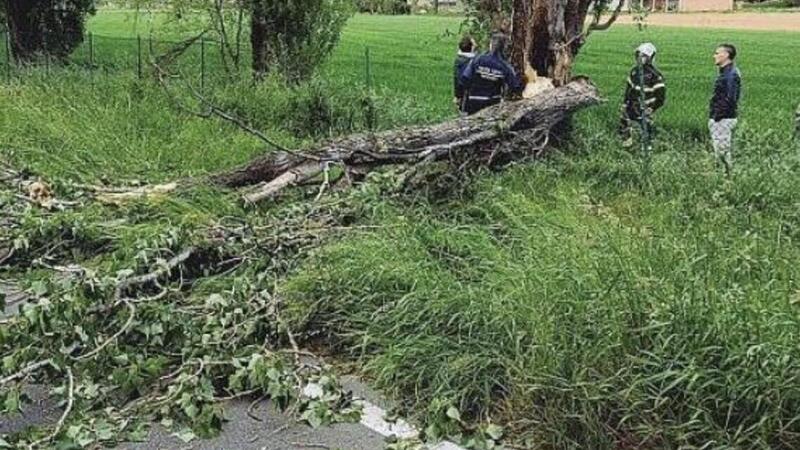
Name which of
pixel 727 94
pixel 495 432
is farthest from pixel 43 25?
pixel 495 432

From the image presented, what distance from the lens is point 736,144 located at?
1071 cm

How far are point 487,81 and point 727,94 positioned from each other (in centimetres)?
268

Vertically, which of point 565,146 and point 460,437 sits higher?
point 565,146

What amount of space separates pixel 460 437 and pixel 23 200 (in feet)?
14.4

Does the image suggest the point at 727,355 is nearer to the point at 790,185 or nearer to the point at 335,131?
the point at 790,185

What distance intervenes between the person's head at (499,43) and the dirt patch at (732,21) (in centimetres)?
4729

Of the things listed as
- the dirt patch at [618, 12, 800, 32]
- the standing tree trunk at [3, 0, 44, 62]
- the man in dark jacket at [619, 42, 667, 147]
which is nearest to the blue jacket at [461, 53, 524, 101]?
the man in dark jacket at [619, 42, 667, 147]

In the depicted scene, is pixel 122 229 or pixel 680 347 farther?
pixel 122 229

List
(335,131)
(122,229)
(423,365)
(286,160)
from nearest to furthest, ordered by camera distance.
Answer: (423,365) < (122,229) < (286,160) < (335,131)

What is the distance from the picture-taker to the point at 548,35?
432 inches

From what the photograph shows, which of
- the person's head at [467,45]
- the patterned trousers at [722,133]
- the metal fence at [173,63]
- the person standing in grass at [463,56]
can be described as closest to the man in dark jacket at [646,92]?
the patterned trousers at [722,133]

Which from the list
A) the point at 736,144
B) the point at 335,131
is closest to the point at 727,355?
the point at 736,144

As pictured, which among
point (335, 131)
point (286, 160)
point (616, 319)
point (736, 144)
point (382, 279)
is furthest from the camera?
point (335, 131)

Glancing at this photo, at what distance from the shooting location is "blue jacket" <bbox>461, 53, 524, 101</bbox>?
35.1 feet
